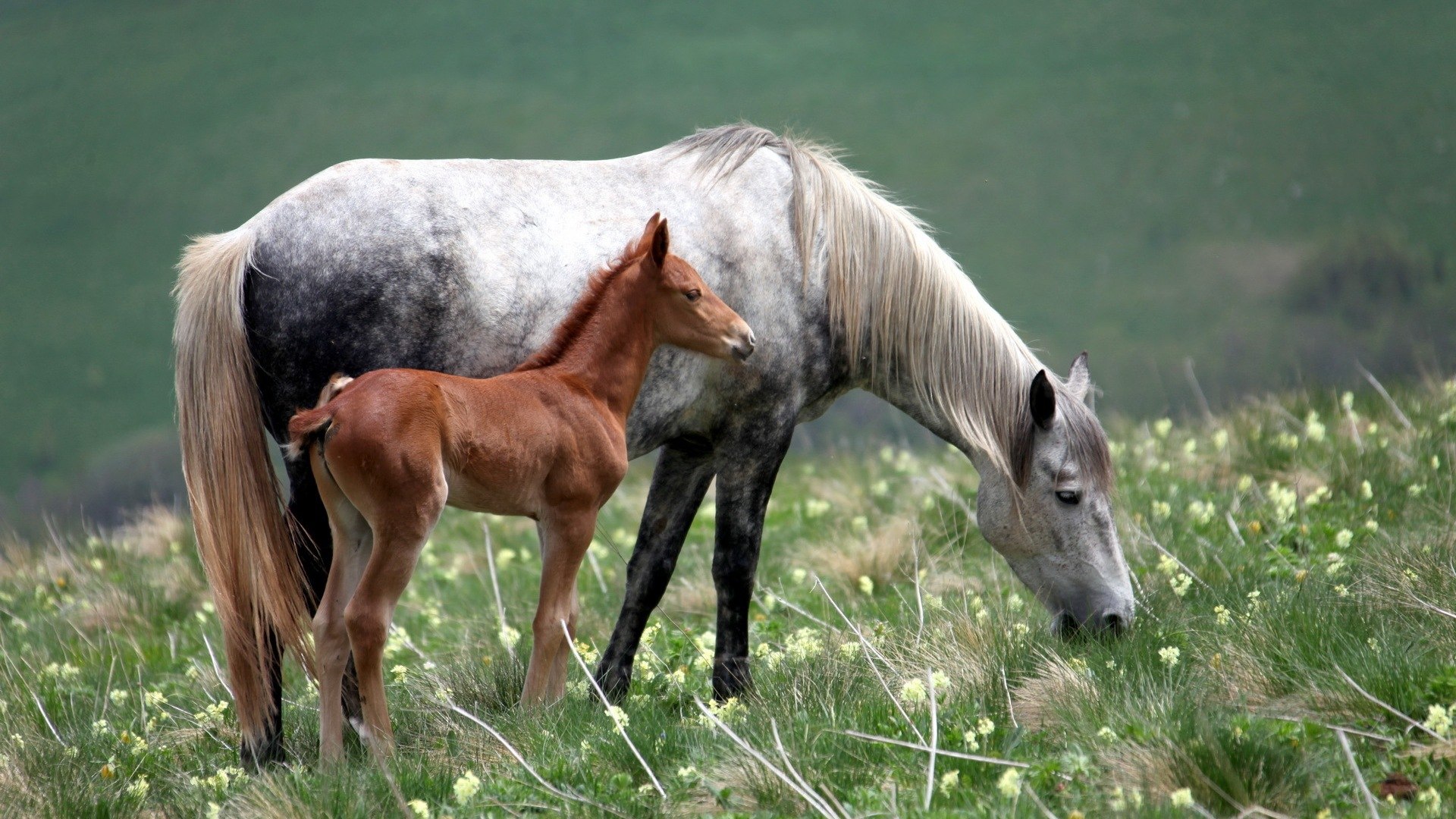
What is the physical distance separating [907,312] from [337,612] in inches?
104

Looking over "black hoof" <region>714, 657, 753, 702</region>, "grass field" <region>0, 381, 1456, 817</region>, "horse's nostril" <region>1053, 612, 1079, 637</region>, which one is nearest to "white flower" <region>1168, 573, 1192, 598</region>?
"grass field" <region>0, 381, 1456, 817</region>

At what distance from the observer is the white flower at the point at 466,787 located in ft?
11.2

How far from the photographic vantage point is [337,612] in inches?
150

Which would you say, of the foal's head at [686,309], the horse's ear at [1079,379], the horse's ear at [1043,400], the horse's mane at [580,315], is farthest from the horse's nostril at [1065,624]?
the horse's mane at [580,315]

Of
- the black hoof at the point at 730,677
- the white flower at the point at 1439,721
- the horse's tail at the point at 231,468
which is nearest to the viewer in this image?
the white flower at the point at 1439,721

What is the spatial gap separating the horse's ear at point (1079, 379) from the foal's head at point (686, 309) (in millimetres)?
1976

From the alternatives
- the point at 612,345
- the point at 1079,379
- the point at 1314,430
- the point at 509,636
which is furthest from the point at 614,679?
the point at 1314,430

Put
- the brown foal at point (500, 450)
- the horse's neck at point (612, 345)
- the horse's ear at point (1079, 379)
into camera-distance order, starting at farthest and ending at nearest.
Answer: the horse's ear at point (1079, 379), the horse's neck at point (612, 345), the brown foal at point (500, 450)

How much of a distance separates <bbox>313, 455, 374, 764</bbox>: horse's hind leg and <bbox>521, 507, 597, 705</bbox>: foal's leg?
59 centimetres

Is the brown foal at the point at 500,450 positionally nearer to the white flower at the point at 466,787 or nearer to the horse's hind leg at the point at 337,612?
the horse's hind leg at the point at 337,612

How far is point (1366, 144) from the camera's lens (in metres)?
17.0

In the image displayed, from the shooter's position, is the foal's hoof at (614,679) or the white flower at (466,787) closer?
the white flower at (466,787)

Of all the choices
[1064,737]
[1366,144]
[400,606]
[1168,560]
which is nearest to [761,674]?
[1064,737]

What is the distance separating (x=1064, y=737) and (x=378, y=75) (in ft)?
52.2
